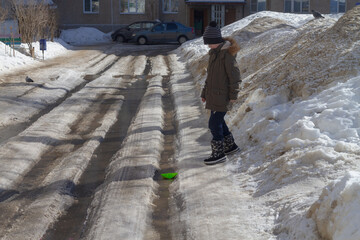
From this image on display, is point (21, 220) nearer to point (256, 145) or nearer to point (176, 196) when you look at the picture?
point (176, 196)

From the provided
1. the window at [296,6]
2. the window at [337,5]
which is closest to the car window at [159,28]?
the window at [296,6]

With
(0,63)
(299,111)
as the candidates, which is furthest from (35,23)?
(299,111)

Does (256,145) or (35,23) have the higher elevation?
(35,23)

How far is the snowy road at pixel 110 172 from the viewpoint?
15.4 feet

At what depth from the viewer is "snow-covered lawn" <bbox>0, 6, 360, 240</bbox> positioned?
12.9 feet

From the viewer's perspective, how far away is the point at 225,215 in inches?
188

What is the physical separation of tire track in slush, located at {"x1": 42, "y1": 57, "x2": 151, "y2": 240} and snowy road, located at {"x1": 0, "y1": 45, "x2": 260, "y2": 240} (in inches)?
0.4

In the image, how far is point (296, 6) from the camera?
41.2 metres

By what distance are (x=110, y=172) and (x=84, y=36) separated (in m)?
32.6

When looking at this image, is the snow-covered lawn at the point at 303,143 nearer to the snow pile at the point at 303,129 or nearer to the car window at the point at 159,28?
the snow pile at the point at 303,129

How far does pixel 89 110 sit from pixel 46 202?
17.4ft

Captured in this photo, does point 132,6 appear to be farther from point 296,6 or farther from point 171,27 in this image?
point 296,6

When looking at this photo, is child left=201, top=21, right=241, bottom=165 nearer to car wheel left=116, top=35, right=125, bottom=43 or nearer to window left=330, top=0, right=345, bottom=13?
car wheel left=116, top=35, right=125, bottom=43

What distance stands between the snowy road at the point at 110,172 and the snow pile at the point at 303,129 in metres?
0.33
